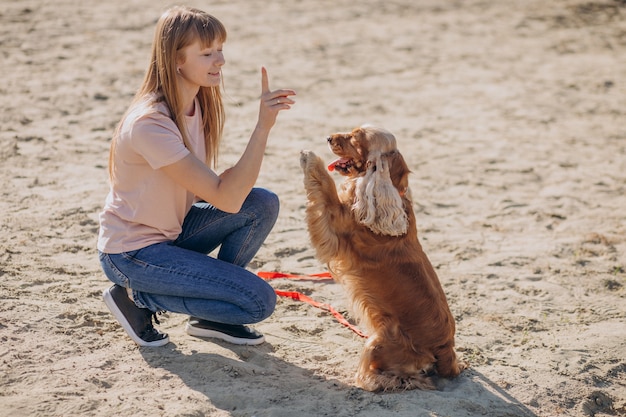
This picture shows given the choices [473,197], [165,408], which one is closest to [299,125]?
[473,197]

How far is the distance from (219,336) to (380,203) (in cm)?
116

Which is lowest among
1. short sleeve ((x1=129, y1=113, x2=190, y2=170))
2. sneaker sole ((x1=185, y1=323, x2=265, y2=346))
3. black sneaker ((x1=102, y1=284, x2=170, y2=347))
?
sneaker sole ((x1=185, y1=323, x2=265, y2=346))

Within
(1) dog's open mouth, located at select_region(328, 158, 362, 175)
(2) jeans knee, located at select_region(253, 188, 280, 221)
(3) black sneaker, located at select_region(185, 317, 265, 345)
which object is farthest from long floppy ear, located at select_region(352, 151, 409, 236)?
(3) black sneaker, located at select_region(185, 317, 265, 345)

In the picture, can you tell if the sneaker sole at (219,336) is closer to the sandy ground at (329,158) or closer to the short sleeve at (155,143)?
the sandy ground at (329,158)

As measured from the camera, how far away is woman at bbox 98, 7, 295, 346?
398cm

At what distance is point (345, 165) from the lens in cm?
461

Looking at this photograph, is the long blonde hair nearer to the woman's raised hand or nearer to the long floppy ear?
the woman's raised hand

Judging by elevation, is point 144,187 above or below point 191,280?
above

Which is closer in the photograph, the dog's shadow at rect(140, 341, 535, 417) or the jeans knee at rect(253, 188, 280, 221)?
the dog's shadow at rect(140, 341, 535, 417)

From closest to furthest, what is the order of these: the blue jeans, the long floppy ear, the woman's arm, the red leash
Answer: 1. the woman's arm
2. the blue jeans
3. the long floppy ear
4. the red leash

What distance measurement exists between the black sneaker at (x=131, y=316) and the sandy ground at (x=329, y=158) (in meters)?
0.11

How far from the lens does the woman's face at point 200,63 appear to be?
161 inches

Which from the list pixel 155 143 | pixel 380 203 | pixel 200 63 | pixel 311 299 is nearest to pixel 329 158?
pixel 311 299

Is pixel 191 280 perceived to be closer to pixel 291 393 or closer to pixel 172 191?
pixel 172 191
